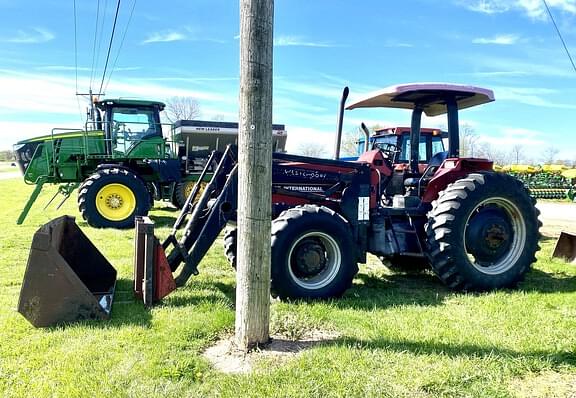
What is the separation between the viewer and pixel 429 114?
671 cm

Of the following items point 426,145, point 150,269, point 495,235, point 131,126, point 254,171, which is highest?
point 131,126

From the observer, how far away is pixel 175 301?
15.1 ft

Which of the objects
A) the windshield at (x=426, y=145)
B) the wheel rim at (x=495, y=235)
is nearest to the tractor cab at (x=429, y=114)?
the wheel rim at (x=495, y=235)

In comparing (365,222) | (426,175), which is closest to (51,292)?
(365,222)

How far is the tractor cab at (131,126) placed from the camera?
449 inches

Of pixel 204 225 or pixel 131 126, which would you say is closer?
pixel 204 225

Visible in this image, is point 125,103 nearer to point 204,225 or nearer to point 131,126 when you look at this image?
point 131,126

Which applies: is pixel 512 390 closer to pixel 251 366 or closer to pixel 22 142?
pixel 251 366

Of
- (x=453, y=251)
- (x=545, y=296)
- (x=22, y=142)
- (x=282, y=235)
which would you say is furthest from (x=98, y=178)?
(x=545, y=296)

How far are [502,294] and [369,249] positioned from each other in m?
1.48

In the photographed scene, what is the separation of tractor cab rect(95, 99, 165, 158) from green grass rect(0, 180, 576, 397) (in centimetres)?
656

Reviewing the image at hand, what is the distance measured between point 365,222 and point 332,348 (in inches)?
84.2

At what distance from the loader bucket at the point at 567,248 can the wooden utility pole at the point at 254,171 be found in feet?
17.6

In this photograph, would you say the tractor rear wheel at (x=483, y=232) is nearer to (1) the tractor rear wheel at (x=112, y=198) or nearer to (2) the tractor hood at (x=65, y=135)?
(1) the tractor rear wheel at (x=112, y=198)
